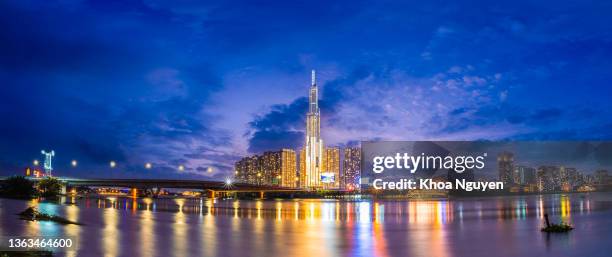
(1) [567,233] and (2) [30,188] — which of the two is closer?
(1) [567,233]

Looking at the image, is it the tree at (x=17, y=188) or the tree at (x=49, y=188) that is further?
the tree at (x=49, y=188)

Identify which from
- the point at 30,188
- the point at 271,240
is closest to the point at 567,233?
the point at 271,240

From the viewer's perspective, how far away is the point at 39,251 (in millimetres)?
23062

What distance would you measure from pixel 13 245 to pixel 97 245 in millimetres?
6949

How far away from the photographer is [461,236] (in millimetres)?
41812

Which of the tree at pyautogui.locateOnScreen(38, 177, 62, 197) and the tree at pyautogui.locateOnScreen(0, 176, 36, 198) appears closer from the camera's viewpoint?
the tree at pyautogui.locateOnScreen(0, 176, 36, 198)

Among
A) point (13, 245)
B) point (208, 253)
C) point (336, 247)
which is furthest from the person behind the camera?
point (336, 247)

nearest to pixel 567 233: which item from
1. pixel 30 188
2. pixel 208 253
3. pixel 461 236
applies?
pixel 461 236

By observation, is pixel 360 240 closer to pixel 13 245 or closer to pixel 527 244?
pixel 527 244

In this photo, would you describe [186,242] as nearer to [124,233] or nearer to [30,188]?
[124,233]

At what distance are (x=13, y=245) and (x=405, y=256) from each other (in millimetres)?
19205

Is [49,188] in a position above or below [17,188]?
below

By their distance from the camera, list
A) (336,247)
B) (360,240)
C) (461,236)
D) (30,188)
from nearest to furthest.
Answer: (336,247) < (360,240) < (461,236) < (30,188)

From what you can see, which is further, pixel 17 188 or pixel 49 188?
pixel 49 188
